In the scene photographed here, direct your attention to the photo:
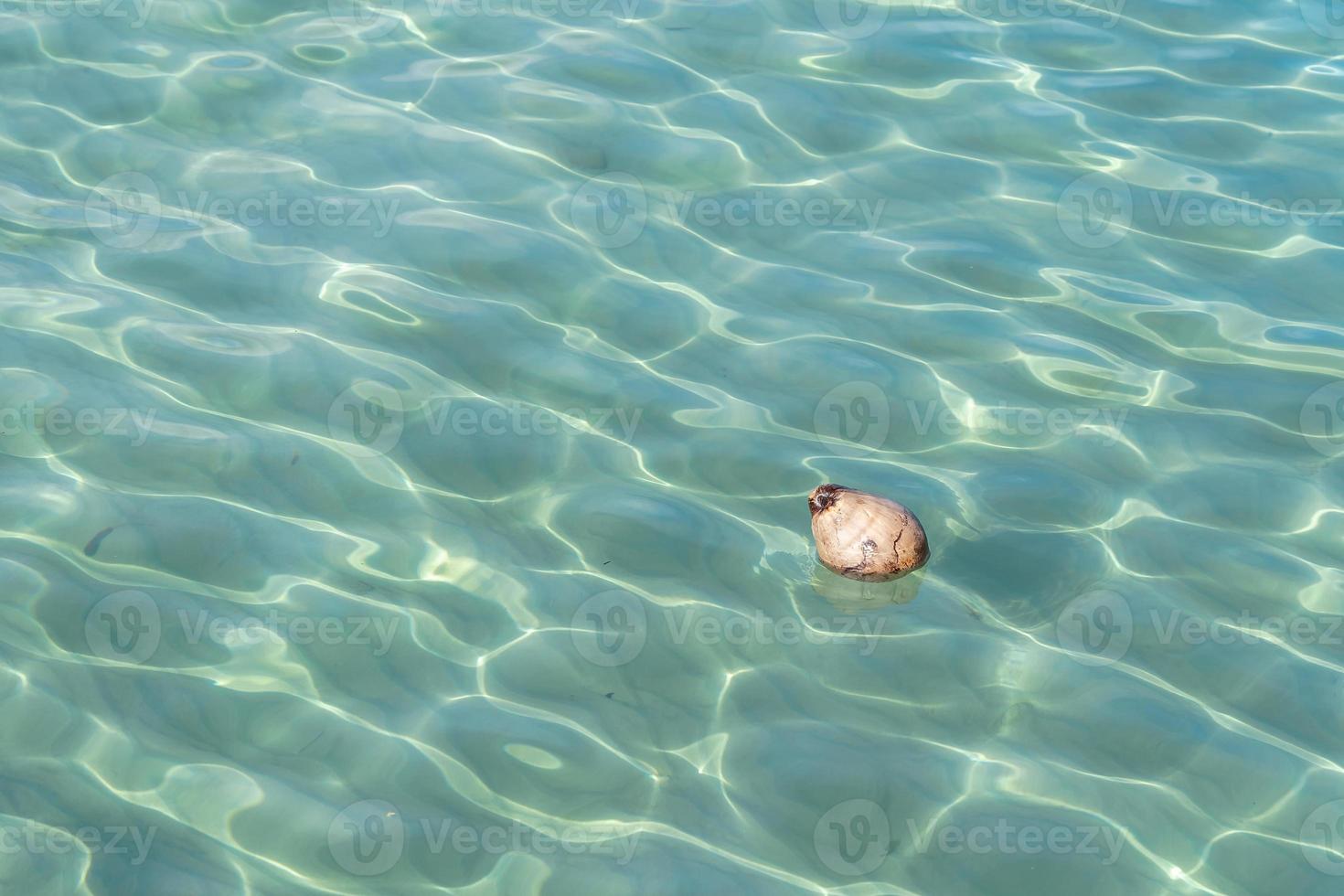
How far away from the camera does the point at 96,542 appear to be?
143 inches

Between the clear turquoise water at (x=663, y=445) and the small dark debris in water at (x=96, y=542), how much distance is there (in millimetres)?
15

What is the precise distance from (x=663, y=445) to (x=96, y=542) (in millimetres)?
1514

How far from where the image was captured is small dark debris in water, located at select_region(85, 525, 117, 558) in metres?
3.61

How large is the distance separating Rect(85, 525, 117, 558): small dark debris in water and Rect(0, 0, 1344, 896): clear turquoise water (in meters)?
0.02

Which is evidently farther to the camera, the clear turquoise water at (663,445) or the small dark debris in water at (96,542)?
the small dark debris in water at (96,542)

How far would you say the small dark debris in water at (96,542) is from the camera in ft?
11.8

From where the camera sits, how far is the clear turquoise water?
123 inches

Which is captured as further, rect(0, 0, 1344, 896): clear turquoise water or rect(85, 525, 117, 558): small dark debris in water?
rect(85, 525, 117, 558): small dark debris in water

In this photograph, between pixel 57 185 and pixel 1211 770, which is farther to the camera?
pixel 57 185

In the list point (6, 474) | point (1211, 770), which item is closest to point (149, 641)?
point (6, 474)

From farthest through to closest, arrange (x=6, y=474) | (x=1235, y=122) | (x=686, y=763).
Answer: (x=1235, y=122) < (x=6, y=474) < (x=686, y=763)

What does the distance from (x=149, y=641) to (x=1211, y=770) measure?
248 centimetres

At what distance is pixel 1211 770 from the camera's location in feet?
10.7

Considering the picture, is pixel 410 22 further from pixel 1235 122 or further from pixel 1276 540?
pixel 1276 540
